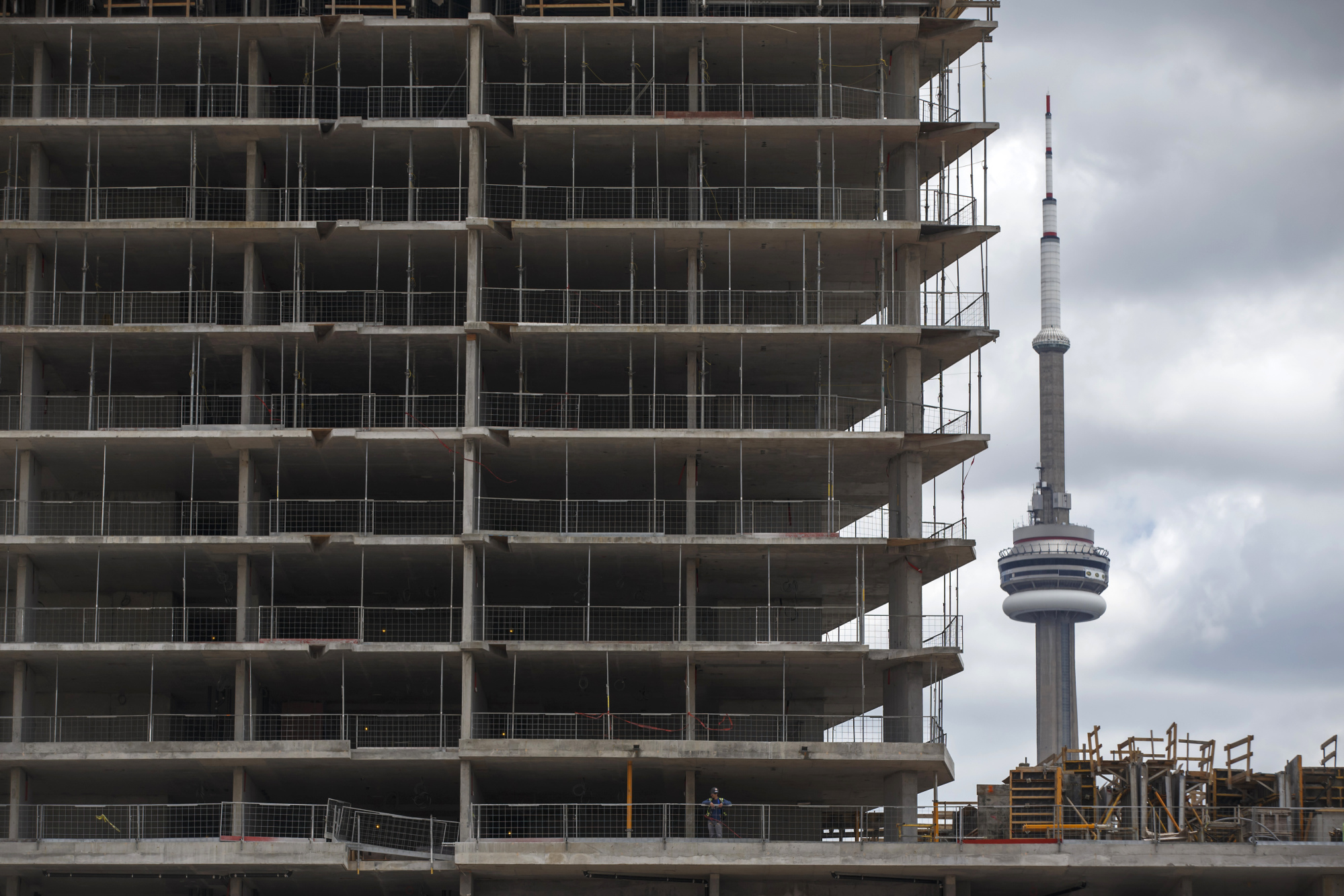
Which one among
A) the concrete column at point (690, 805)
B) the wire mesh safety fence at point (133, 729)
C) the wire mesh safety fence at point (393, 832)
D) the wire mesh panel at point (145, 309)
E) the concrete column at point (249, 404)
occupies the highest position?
the wire mesh panel at point (145, 309)

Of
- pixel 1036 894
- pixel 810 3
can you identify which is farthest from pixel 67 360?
pixel 1036 894

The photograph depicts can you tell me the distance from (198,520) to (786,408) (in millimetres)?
18377

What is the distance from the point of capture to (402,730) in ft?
172

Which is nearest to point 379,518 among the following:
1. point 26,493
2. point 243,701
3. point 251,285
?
point 243,701

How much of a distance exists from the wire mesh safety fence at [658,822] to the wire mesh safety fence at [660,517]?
8110 millimetres

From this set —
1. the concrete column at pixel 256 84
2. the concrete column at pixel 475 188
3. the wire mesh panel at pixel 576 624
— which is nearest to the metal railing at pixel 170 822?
the wire mesh panel at pixel 576 624

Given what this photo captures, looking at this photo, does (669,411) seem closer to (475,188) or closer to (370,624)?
(475,188)

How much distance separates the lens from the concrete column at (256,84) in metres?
51.2

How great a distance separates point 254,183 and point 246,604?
12.5 meters

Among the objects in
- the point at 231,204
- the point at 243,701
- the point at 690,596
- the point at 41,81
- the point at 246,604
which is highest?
the point at 41,81

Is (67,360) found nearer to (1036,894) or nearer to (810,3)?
(810,3)

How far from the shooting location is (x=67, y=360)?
51.9 m

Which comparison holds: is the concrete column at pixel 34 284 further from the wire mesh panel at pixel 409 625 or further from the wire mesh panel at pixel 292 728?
the wire mesh panel at pixel 292 728

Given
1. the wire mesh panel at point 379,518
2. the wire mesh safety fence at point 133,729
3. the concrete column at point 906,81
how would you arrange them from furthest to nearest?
the wire mesh panel at point 379,518 < the concrete column at point 906,81 < the wire mesh safety fence at point 133,729
